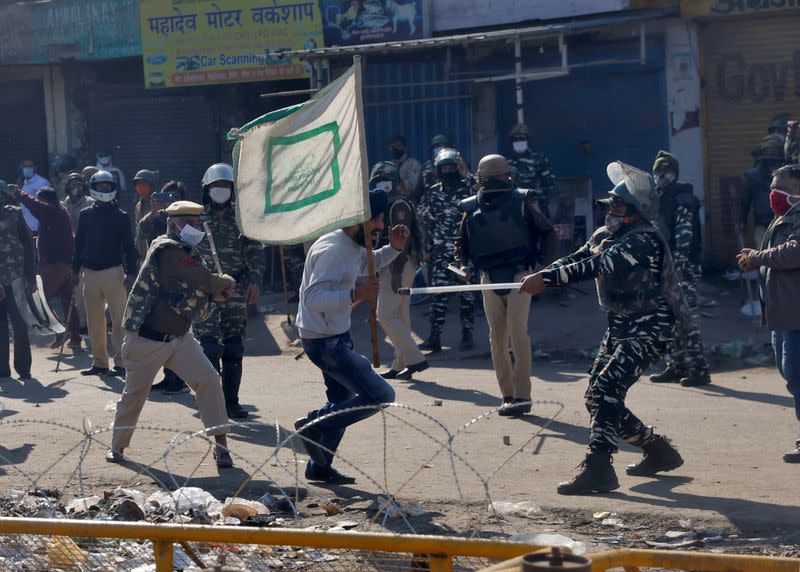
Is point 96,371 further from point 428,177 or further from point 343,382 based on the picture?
point 343,382

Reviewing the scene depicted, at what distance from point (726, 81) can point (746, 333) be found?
148 inches

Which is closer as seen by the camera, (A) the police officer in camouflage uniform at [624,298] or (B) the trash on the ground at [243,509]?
(B) the trash on the ground at [243,509]

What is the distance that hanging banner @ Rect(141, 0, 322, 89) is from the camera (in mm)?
16469

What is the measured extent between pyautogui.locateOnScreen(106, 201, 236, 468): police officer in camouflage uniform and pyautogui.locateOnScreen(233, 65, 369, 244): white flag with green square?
511 mm

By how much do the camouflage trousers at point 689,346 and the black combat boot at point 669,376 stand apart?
24 mm

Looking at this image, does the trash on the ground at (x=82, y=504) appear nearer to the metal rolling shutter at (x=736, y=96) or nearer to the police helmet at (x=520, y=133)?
the police helmet at (x=520, y=133)

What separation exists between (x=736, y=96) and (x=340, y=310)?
8.82 metres

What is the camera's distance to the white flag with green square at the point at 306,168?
270 inches

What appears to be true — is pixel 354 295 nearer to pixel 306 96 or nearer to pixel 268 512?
pixel 268 512

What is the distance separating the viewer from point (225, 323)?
938 centimetres

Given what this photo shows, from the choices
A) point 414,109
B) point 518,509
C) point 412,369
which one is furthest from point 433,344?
Answer: point 518,509

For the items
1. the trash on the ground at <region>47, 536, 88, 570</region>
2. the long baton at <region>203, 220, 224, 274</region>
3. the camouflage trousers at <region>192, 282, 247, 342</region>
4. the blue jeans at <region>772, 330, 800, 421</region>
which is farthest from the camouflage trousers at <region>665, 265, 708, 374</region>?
the trash on the ground at <region>47, 536, 88, 570</region>

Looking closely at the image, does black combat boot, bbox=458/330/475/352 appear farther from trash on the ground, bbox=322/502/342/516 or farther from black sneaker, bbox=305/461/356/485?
trash on the ground, bbox=322/502/342/516

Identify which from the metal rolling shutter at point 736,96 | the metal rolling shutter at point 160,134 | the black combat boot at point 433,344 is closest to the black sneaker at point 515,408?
the black combat boot at point 433,344
